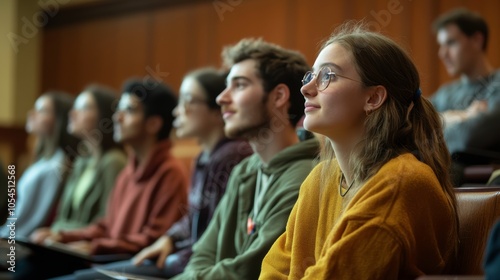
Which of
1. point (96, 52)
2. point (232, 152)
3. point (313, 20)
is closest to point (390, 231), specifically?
point (232, 152)

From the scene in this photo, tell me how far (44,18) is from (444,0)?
10.9ft

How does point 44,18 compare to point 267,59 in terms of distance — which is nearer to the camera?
point 267,59

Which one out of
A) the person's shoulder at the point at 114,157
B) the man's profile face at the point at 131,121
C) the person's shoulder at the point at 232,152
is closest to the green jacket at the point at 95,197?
the person's shoulder at the point at 114,157

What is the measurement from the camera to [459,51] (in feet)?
10.8

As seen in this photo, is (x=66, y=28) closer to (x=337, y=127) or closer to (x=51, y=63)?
(x=51, y=63)

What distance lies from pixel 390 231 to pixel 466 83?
211 centimetres

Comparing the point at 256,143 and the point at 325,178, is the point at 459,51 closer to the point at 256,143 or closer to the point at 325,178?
the point at 256,143

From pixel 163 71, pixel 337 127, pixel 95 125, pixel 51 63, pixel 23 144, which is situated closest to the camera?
pixel 337 127

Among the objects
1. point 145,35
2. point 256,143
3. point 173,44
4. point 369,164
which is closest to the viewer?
point 369,164

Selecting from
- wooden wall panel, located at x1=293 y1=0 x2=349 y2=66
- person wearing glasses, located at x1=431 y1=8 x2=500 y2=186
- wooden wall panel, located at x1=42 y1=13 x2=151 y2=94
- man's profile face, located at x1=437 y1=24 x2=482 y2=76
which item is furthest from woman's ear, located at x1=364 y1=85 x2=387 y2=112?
wooden wall panel, located at x1=42 y1=13 x2=151 y2=94

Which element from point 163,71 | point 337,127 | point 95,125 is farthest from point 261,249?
point 163,71

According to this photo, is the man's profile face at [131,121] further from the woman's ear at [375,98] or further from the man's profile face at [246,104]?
the woman's ear at [375,98]

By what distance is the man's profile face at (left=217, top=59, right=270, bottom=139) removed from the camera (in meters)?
2.15

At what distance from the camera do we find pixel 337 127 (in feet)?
4.96
